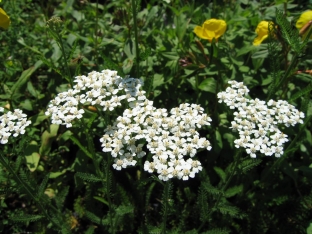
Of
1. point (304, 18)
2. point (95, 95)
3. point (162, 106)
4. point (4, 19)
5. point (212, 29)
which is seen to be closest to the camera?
point (95, 95)

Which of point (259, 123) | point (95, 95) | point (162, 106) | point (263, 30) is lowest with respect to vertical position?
point (162, 106)

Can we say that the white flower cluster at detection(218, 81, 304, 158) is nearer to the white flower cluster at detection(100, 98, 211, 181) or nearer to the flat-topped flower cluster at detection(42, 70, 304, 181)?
the flat-topped flower cluster at detection(42, 70, 304, 181)

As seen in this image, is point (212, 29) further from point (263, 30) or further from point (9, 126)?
point (9, 126)

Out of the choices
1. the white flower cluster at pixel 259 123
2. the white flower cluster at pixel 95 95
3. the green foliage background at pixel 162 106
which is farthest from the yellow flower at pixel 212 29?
the white flower cluster at pixel 95 95

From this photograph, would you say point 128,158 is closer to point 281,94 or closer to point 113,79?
point 113,79

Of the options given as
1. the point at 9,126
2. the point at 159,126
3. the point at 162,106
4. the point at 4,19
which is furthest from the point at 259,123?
the point at 4,19

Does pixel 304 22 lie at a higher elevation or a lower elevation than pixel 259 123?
higher
